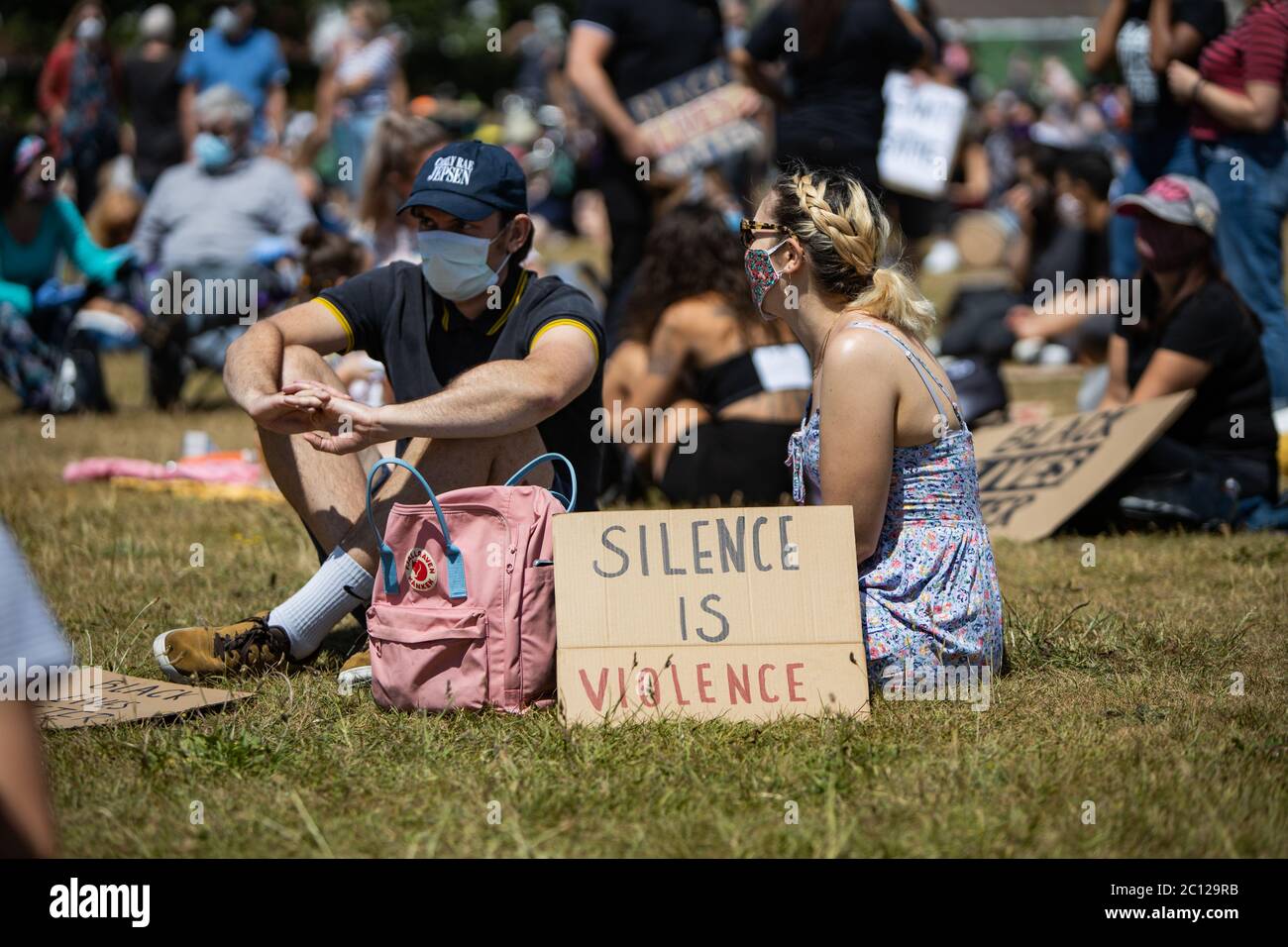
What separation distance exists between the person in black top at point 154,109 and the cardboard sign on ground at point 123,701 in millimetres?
9539

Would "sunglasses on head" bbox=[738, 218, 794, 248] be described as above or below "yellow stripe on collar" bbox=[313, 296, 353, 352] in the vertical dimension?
above

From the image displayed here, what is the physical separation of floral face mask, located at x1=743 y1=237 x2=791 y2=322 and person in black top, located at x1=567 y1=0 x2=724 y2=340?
125 inches

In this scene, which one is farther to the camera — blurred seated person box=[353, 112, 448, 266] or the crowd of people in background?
blurred seated person box=[353, 112, 448, 266]

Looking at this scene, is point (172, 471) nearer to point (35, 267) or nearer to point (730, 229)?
point (730, 229)

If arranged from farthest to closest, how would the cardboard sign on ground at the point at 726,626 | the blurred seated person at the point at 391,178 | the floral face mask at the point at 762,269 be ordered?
the blurred seated person at the point at 391,178, the floral face mask at the point at 762,269, the cardboard sign on ground at the point at 726,626

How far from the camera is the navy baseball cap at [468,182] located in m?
3.92

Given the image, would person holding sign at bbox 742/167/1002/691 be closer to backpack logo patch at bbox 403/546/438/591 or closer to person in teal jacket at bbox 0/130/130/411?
backpack logo patch at bbox 403/546/438/591

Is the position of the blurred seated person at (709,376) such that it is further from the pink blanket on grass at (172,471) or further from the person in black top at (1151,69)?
the person in black top at (1151,69)

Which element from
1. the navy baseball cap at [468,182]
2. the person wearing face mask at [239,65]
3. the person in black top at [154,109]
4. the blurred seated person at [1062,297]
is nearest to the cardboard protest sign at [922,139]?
the blurred seated person at [1062,297]

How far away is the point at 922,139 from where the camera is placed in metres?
10.6

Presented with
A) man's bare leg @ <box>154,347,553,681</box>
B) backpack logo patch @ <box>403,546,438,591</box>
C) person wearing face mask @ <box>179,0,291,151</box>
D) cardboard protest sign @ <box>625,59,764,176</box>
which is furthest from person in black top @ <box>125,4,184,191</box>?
backpack logo patch @ <box>403,546,438,591</box>

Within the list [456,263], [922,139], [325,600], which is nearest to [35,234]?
[922,139]

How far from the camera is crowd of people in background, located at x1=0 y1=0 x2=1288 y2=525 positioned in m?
5.63
